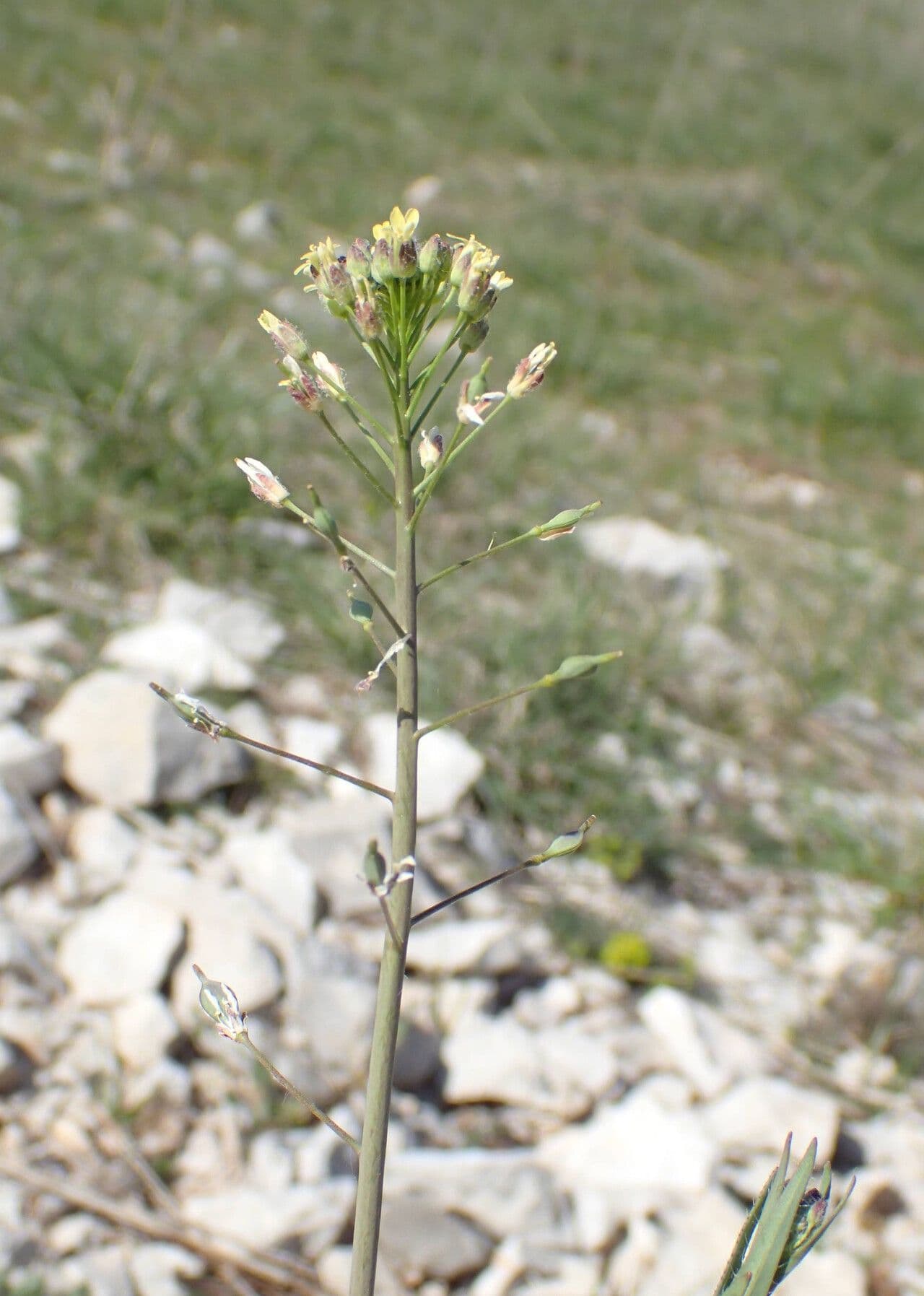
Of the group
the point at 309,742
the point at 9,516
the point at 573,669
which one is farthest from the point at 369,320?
the point at 9,516

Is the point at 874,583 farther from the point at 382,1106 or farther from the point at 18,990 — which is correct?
the point at 382,1106

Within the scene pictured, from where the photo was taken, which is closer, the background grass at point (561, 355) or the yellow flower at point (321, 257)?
the yellow flower at point (321, 257)

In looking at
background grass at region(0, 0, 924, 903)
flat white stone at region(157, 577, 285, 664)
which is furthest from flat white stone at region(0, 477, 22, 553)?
flat white stone at region(157, 577, 285, 664)

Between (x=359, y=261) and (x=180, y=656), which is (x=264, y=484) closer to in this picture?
(x=359, y=261)

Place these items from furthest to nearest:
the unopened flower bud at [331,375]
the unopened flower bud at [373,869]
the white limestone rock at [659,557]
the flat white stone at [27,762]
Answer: the white limestone rock at [659,557] < the flat white stone at [27,762] < the unopened flower bud at [331,375] < the unopened flower bud at [373,869]

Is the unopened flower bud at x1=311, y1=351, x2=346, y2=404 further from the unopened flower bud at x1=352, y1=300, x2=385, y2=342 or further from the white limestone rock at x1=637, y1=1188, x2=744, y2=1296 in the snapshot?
the white limestone rock at x1=637, y1=1188, x2=744, y2=1296

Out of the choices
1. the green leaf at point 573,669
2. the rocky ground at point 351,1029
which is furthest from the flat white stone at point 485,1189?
the green leaf at point 573,669

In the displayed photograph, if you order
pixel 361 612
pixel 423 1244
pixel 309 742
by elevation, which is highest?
pixel 309 742

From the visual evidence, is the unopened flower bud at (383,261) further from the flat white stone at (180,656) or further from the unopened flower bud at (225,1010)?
the flat white stone at (180,656)
